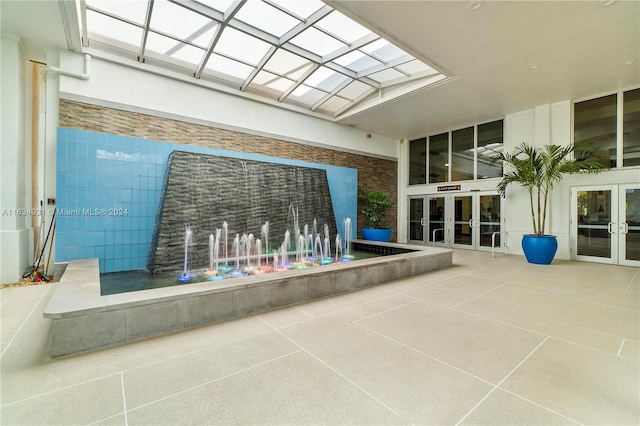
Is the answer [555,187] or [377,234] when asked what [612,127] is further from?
[377,234]

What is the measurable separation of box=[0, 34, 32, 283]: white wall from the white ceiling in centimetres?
50

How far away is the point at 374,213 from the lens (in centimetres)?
928

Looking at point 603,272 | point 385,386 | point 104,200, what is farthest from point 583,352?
point 104,200

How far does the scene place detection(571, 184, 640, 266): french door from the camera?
6.09 m

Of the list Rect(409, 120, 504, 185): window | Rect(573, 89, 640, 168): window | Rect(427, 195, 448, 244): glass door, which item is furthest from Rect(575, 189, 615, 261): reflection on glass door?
Rect(427, 195, 448, 244): glass door

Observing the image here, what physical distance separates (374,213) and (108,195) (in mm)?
7221

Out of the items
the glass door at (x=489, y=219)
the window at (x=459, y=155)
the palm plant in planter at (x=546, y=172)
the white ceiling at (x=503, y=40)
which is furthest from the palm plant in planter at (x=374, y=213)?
the palm plant in planter at (x=546, y=172)

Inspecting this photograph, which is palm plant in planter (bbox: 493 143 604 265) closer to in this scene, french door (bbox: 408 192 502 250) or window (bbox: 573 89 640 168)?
window (bbox: 573 89 640 168)

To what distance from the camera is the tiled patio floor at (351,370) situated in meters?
1.59

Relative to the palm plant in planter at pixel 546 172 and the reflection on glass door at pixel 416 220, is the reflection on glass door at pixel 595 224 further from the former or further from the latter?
the reflection on glass door at pixel 416 220

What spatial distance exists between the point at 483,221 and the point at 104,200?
10.1 meters

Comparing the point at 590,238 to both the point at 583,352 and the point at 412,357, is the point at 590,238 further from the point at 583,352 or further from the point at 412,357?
the point at 412,357

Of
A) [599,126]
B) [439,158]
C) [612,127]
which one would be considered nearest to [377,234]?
[439,158]

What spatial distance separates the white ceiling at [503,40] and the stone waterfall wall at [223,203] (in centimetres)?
291
